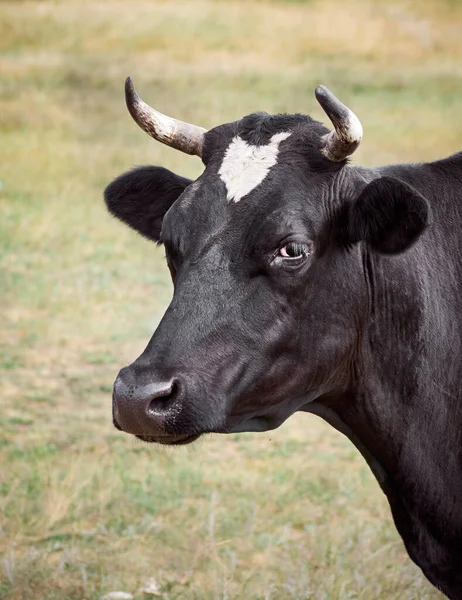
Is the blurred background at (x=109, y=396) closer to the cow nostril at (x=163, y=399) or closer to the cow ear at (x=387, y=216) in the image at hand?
the cow nostril at (x=163, y=399)

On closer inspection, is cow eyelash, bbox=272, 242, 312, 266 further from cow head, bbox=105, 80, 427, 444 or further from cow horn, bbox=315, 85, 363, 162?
cow horn, bbox=315, 85, 363, 162

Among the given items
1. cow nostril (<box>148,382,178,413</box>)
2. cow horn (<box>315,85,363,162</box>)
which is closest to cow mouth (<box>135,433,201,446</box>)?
cow nostril (<box>148,382,178,413</box>)

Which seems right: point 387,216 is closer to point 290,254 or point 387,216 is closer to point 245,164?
point 290,254

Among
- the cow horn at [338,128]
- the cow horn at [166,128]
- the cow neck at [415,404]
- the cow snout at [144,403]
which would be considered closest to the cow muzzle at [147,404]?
Result: the cow snout at [144,403]

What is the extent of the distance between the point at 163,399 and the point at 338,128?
1287 millimetres

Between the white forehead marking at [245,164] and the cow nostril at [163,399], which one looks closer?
the cow nostril at [163,399]

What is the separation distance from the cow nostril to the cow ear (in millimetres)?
1028

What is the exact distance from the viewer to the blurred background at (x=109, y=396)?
631 centimetres

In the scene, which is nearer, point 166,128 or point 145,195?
point 166,128

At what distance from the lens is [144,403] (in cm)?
394

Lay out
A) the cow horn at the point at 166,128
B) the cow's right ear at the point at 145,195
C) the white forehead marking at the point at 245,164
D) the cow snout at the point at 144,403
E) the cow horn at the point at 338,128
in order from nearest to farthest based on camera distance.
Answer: the cow snout at the point at 144,403
the cow horn at the point at 338,128
the white forehead marking at the point at 245,164
the cow horn at the point at 166,128
the cow's right ear at the point at 145,195

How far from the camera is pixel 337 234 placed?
4523mm

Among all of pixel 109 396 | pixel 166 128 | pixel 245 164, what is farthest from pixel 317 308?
pixel 109 396

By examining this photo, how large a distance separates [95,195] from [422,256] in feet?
34.4
